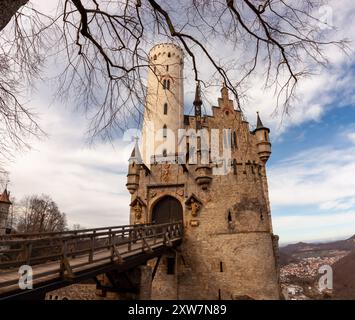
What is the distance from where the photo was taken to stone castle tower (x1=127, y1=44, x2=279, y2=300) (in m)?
15.1

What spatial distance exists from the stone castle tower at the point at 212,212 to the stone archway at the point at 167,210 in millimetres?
66

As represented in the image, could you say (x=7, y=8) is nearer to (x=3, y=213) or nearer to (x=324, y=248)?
(x=3, y=213)

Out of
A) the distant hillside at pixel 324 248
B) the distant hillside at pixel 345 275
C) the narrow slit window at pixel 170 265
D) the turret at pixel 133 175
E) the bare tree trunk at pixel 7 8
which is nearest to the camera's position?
the bare tree trunk at pixel 7 8

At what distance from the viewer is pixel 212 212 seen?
55.0 feet

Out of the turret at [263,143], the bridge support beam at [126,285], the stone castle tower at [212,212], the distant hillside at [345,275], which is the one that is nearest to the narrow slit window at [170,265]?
the stone castle tower at [212,212]

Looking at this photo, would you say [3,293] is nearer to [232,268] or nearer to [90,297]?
[90,297]

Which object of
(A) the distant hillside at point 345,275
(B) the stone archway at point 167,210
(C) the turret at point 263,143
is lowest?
(A) the distant hillside at point 345,275

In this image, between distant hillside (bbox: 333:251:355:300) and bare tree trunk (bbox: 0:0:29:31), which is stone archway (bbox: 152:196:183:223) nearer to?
bare tree trunk (bbox: 0:0:29:31)

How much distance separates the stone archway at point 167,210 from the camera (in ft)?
57.9

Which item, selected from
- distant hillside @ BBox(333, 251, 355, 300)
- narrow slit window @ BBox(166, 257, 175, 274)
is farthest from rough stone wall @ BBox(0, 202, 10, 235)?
distant hillside @ BBox(333, 251, 355, 300)

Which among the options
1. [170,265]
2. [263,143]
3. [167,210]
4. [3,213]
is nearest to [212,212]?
[167,210]

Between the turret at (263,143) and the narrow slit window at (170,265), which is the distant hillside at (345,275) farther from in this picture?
the narrow slit window at (170,265)

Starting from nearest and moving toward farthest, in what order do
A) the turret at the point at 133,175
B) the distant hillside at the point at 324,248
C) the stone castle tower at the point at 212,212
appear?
the stone castle tower at the point at 212,212 → the turret at the point at 133,175 → the distant hillside at the point at 324,248

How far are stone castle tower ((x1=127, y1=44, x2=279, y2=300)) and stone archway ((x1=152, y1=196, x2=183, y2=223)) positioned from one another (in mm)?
66
